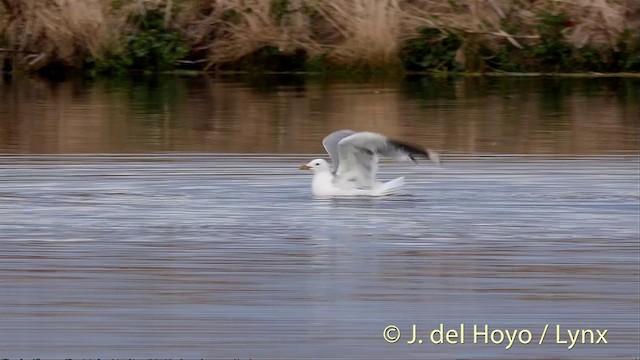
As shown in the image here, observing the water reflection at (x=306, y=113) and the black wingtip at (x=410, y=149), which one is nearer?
the black wingtip at (x=410, y=149)

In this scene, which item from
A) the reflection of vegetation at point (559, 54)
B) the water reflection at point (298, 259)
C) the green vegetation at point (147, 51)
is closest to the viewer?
the water reflection at point (298, 259)

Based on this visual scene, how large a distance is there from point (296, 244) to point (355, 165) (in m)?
2.67

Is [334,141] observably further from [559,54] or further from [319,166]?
[559,54]

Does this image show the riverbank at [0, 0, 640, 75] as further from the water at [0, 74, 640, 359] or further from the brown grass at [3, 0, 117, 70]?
the water at [0, 74, 640, 359]

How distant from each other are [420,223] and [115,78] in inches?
712

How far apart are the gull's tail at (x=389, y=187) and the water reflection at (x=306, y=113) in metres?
3.36

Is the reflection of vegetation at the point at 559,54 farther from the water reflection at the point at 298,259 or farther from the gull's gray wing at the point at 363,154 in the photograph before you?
the gull's gray wing at the point at 363,154

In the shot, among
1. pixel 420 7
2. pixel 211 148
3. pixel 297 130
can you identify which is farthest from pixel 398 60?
pixel 211 148

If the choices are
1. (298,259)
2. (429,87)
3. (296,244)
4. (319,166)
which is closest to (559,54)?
(429,87)

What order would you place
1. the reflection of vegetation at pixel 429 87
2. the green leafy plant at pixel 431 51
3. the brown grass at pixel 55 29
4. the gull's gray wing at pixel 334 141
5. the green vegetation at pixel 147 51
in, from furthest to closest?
the green vegetation at pixel 147 51, the green leafy plant at pixel 431 51, the brown grass at pixel 55 29, the reflection of vegetation at pixel 429 87, the gull's gray wing at pixel 334 141

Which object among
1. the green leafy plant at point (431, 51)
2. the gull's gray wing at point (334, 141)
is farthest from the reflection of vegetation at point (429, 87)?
the gull's gray wing at point (334, 141)

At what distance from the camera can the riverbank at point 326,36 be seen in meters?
29.0

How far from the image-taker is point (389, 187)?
1293cm

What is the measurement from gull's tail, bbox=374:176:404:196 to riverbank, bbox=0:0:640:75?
51.7ft
